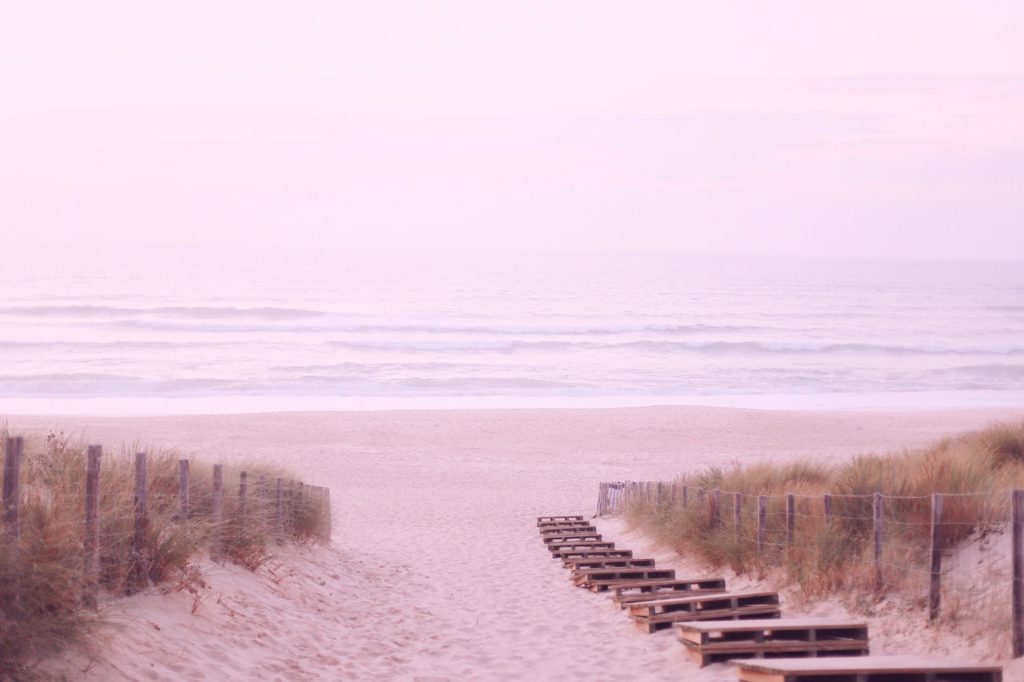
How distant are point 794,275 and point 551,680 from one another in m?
149

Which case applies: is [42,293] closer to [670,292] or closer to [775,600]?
[670,292]

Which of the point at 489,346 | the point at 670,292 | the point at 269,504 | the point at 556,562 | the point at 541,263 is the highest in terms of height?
the point at 541,263

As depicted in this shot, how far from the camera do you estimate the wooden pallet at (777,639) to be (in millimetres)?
8336

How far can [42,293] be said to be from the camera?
294 feet

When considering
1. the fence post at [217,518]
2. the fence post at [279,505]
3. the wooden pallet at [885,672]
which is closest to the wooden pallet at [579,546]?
the fence post at [279,505]

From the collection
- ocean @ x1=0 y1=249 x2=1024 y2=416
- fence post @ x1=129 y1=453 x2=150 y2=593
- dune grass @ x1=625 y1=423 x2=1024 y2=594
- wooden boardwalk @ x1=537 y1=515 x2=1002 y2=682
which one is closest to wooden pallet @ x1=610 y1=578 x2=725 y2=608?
wooden boardwalk @ x1=537 y1=515 x2=1002 y2=682

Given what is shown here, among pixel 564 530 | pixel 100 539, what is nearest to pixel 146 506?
pixel 100 539

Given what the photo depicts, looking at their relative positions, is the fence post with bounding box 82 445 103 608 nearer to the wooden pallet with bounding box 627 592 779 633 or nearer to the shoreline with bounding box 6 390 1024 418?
the wooden pallet with bounding box 627 592 779 633

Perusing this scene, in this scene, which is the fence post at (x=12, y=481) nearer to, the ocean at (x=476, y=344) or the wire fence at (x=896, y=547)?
the wire fence at (x=896, y=547)

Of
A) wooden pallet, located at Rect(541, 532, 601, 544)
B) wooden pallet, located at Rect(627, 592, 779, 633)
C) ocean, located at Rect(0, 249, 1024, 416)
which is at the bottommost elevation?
wooden pallet, located at Rect(541, 532, 601, 544)

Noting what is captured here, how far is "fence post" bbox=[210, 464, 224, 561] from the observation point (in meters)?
10.4

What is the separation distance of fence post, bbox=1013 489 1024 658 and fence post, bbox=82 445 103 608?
635cm

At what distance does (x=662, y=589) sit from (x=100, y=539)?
280 inches

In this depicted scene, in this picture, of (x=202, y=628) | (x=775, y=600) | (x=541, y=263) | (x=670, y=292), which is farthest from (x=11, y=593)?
(x=541, y=263)
